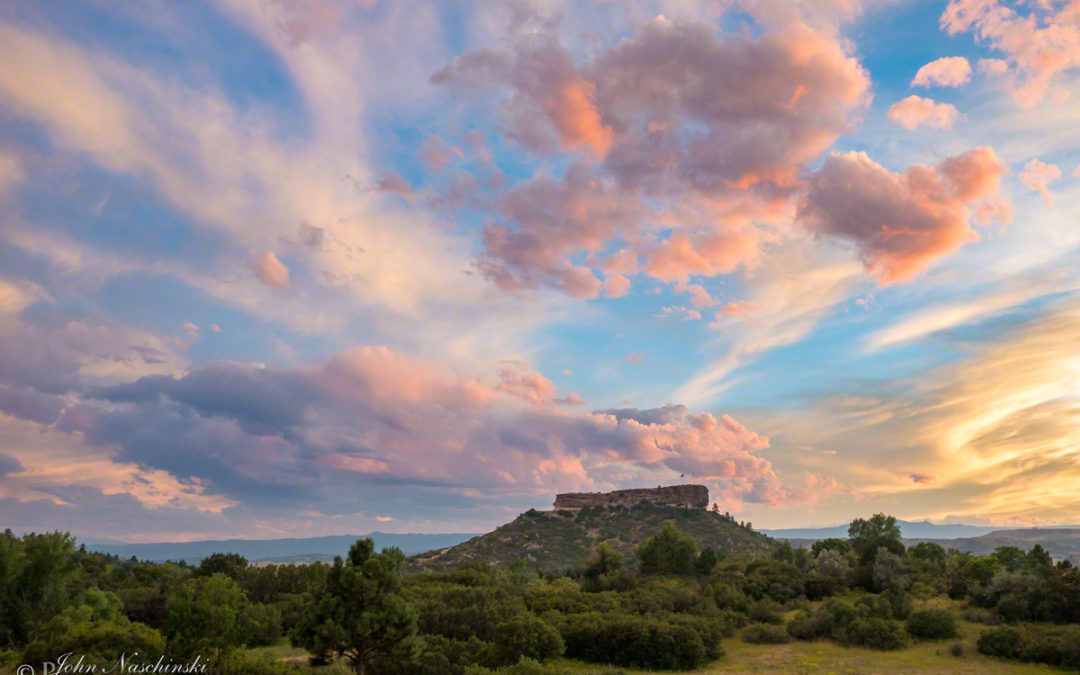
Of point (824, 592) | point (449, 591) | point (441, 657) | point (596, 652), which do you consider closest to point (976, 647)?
point (824, 592)

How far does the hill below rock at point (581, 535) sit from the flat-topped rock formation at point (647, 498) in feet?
15.4

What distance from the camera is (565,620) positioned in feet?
138

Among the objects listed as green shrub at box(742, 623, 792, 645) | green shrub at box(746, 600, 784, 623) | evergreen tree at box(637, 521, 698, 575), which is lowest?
green shrub at box(742, 623, 792, 645)

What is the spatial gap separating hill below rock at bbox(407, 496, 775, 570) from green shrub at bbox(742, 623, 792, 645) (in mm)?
72519

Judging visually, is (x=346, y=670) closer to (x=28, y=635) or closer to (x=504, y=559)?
(x=28, y=635)

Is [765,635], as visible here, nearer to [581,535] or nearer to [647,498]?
[581,535]

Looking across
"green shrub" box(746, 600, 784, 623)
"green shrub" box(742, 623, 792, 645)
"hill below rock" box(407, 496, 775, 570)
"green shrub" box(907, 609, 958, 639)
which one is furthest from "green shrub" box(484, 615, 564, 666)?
"hill below rock" box(407, 496, 775, 570)

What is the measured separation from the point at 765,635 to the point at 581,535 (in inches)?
4245

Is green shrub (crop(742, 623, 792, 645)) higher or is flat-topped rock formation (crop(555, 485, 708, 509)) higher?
flat-topped rock formation (crop(555, 485, 708, 509))

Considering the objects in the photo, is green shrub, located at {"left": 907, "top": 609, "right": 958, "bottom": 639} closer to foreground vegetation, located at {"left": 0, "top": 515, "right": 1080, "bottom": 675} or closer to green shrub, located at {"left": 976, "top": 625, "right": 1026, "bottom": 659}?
foreground vegetation, located at {"left": 0, "top": 515, "right": 1080, "bottom": 675}

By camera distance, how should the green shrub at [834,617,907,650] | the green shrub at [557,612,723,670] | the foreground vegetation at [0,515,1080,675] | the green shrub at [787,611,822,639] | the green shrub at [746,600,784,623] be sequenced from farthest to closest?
the green shrub at [746,600,784,623], the green shrub at [787,611,822,639], the green shrub at [834,617,907,650], the green shrub at [557,612,723,670], the foreground vegetation at [0,515,1080,675]

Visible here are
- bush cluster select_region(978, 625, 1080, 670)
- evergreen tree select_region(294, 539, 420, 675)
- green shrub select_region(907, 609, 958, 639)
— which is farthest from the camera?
green shrub select_region(907, 609, 958, 639)

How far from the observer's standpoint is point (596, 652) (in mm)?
39375

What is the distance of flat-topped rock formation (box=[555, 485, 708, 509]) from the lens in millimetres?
178875
